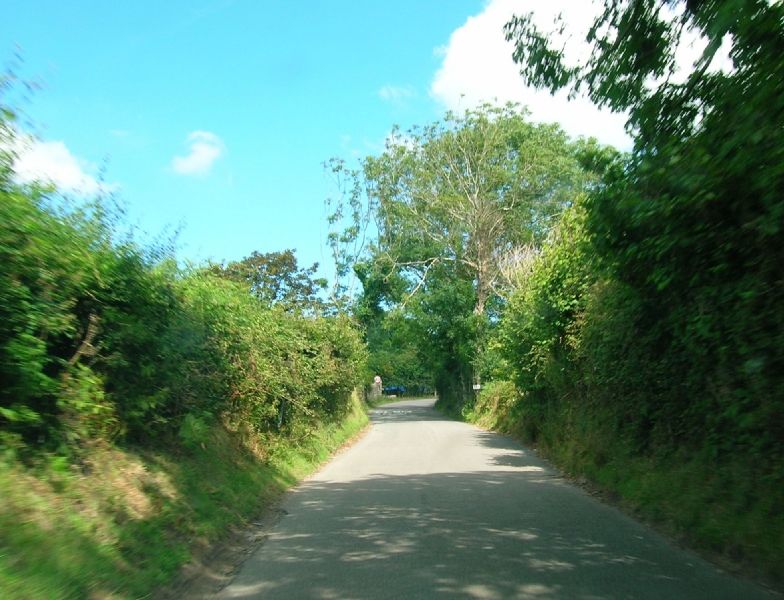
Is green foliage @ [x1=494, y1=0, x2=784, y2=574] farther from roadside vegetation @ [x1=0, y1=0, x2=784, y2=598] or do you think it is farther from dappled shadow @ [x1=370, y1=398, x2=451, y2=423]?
dappled shadow @ [x1=370, y1=398, x2=451, y2=423]

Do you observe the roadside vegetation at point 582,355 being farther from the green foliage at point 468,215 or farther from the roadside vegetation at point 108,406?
the green foliage at point 468,215

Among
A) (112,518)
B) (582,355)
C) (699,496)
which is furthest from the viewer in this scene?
(582,355)

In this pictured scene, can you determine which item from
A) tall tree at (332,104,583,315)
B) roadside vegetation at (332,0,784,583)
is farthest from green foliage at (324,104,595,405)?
roadside vegetation at (332,0,784,583)

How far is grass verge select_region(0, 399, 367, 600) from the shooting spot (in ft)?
16.1

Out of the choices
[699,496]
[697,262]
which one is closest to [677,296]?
[697,262]

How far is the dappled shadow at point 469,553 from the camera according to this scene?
20.3ft

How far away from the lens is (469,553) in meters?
7.43

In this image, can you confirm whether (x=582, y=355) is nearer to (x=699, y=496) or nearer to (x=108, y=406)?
(x=699, y=496)

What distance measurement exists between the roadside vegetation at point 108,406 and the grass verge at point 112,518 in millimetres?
18

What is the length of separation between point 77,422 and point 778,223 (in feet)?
21.6

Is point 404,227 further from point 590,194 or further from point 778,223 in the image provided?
point 778,223

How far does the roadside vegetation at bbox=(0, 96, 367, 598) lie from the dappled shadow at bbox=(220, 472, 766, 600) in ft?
3.71

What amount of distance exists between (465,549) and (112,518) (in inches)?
147

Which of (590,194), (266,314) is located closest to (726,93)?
(590,194)
